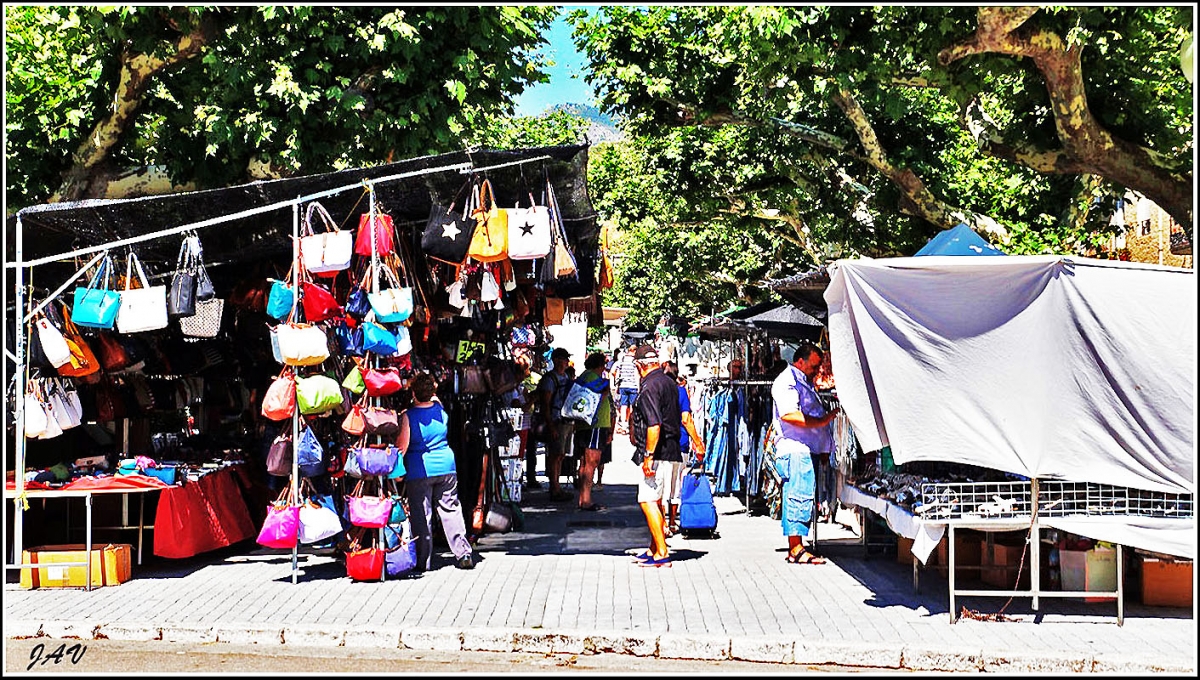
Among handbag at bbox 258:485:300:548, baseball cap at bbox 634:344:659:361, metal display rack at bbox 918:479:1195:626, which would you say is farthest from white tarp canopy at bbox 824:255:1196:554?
handbag at bbox 258:485:300:548

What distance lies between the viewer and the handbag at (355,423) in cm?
913

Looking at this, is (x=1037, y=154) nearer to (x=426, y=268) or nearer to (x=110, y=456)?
(x=426, y=268)

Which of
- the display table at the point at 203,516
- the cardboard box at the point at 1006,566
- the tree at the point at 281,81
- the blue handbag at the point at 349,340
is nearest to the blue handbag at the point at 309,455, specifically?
the blue handbag at the point at 349,340

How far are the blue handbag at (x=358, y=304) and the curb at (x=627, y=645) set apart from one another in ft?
9.26

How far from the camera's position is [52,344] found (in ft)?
31.1

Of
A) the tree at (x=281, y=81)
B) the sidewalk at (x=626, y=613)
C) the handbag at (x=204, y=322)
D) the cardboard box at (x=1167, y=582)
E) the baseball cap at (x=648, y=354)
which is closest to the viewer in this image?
the sidewalk at (x=626, y=613)

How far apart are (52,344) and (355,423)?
9.04ft

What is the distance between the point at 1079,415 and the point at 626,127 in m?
12.1

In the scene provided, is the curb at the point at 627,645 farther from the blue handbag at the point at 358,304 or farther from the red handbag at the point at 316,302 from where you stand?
the blue handbag at the point at 358,304

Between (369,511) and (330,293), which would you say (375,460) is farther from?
(330,293)

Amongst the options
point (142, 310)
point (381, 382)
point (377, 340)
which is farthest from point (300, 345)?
point (142, 310)

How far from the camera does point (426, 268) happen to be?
1144 cm

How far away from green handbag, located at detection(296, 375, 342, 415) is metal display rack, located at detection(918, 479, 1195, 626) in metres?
4.80

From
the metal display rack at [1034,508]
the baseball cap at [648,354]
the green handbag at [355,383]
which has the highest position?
the baseball cap at [648,354]
